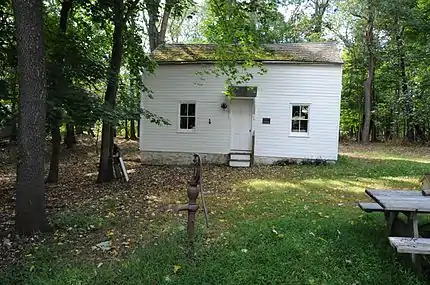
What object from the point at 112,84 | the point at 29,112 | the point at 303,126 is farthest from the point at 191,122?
the point at 29,112

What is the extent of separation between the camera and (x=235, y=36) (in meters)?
10.5

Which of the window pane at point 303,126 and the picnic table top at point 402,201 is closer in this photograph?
the picnic table top at point 402,201

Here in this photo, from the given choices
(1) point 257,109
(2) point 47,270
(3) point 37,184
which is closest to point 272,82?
(1) point 257,109

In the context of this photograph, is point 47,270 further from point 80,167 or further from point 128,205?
point 80,167

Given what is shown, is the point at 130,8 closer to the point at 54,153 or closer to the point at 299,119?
the point at 54,153

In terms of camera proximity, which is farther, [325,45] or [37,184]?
[325,45]

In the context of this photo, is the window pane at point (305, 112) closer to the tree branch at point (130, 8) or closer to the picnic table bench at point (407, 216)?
the tree branch at point (130, 8)

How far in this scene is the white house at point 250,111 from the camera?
1317cm

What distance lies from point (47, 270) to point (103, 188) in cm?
551

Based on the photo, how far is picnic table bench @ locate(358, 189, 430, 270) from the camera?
354 centimetres

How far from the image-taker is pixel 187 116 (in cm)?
1398

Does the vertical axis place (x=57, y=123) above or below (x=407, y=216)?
above

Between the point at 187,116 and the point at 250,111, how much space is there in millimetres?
2460

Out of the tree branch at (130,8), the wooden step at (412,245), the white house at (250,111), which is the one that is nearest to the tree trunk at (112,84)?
the tree branch at (130,8)
